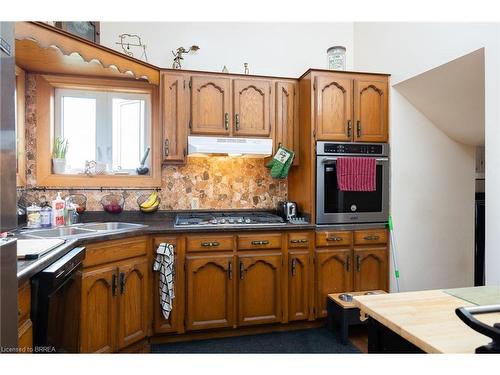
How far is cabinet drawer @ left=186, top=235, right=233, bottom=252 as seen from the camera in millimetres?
2309

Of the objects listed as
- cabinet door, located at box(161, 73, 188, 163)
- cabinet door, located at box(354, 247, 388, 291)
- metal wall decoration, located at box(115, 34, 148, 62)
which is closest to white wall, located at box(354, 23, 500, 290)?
cabinet door, located at box(354, 247, 388, 291)

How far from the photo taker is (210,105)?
2.63 m

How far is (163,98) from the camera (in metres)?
2.54

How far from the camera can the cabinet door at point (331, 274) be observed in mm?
2551

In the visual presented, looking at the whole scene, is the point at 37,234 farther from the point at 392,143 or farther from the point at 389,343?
the point at 392,143

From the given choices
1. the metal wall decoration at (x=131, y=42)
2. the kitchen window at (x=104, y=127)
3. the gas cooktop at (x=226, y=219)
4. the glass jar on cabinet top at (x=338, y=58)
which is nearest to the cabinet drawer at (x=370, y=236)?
the gas cooktop at (x=226, y=219)

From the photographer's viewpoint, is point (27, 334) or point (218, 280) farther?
point (218, 280)

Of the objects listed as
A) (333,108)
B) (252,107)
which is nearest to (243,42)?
(252,107)

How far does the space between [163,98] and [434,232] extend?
2.77 metres

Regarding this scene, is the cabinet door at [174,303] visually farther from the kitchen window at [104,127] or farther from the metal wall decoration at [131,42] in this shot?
the metal wall decoration at [131,42]

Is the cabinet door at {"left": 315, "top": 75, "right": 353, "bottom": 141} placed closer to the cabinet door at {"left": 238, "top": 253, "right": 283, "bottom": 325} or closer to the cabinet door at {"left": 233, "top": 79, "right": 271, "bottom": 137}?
the cabinet door at {"left": 233, "top": 79, "right": 271, "bottom": 137}

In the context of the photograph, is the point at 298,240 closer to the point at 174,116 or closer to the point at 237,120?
the point at 237,120

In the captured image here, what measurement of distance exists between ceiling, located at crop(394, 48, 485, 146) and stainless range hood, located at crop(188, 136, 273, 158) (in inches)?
53.1

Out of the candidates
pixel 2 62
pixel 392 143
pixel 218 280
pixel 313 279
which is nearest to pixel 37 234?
pixel 218 280
